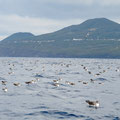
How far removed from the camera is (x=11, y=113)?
90.6 feet

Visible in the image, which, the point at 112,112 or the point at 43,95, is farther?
the point at 43,95

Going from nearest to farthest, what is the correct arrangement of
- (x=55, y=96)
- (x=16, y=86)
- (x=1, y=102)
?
1. (x=1, y=102)
2. (x=55, y=96)
3. (x=16, y=86)

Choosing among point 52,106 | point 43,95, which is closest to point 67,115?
point 52,106

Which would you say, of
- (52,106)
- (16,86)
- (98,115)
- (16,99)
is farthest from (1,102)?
(16,86)

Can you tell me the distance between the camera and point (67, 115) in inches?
1081

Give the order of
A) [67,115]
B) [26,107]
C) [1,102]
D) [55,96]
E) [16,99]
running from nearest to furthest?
[67,115]
[26,107]
[1,102]
[16,99]
[55,96]

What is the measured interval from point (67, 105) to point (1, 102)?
6969mm

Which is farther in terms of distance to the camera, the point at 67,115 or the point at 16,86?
the point at 16,86

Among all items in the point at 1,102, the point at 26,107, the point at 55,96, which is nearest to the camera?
the point at 26,107

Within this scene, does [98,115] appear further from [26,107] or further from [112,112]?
[26,107]

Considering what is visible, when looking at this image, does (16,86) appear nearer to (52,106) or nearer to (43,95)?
(43,95)

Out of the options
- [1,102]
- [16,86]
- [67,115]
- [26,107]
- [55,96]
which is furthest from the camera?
[16,86]

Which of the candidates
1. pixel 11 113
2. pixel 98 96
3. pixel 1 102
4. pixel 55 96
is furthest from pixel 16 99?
pixel 98 96

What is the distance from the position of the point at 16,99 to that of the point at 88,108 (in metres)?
8.82
